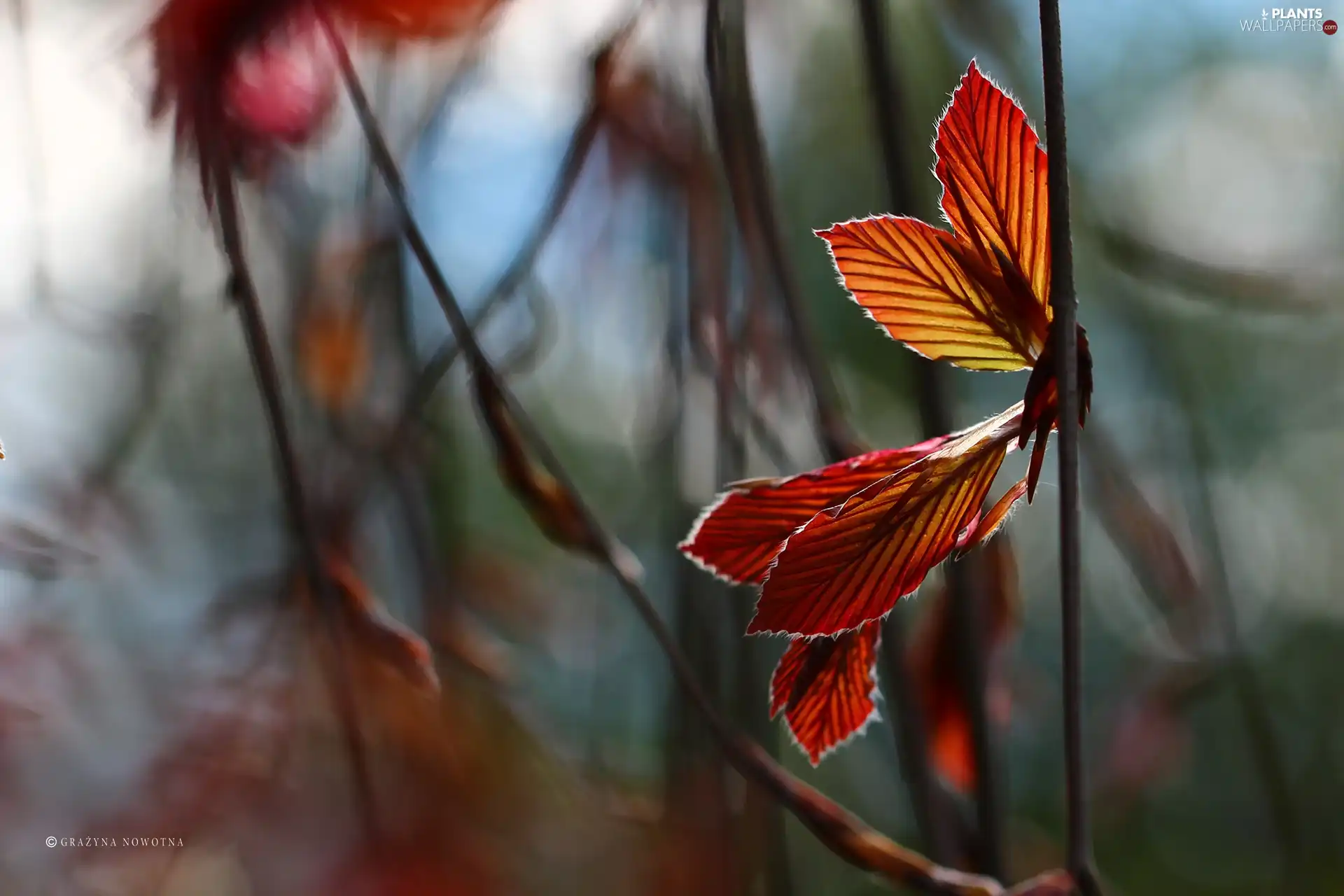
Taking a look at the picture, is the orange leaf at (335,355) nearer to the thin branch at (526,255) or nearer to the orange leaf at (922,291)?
the thin branch at (526,255)

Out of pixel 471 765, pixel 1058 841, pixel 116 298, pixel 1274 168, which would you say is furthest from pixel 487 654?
pixel 1274 168

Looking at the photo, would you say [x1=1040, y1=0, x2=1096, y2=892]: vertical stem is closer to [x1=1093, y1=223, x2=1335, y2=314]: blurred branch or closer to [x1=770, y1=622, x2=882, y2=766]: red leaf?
[x1=770, y1=622, x2=882, y2=766]: red leaf

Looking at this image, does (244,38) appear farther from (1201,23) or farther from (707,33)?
(1201,23)

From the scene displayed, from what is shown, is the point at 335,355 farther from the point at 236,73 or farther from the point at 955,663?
the point at 955,663

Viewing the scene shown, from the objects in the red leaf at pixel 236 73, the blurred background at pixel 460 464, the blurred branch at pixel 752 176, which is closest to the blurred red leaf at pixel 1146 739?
the blurred background at pixel 460 464

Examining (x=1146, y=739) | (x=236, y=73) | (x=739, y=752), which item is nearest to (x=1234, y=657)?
(x=1146, y=739)

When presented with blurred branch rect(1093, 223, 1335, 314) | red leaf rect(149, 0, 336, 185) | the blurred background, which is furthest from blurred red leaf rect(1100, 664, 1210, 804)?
red leaf rect(149, 0, 336, 185)

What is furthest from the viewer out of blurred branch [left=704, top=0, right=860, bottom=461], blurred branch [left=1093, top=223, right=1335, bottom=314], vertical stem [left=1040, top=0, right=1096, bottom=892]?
blurred branch [left=1093, top=223, right=1335, bottom=314]
